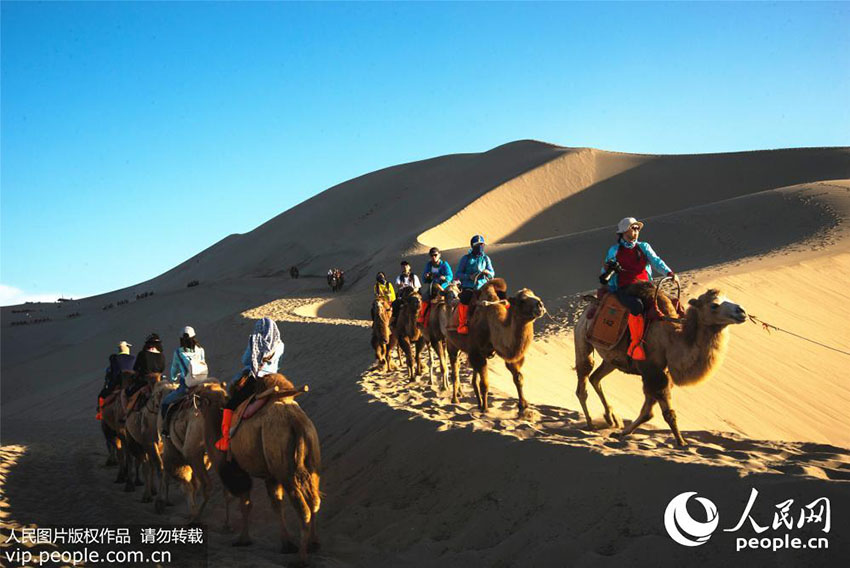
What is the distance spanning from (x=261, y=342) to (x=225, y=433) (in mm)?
1036

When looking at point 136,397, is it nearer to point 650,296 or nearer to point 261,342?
point 261,342

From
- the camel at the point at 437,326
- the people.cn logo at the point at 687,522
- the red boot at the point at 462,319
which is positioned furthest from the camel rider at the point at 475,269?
the people.cn logo at the point at 687,522

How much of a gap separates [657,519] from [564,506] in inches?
35.3

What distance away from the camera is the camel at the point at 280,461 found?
21.7ft

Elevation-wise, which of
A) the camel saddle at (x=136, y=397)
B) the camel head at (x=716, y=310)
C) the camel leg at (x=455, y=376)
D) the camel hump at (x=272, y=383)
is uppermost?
the camel head at (x=716, y=310)

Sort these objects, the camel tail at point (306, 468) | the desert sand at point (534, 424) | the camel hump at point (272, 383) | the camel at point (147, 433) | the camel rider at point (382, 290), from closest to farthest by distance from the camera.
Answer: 1. the desert sand at point (534, 424)
2. the camel tail at point (306, 468)
3. the camel hump at point (272, 383)
4. the camel at point (147, 433)
5. the camel rider at point (382, 290)

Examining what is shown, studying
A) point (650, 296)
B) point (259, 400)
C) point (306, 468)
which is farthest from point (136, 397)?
point (650, 296)

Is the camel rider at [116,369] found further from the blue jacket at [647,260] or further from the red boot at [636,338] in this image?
the red boot at [636,338]

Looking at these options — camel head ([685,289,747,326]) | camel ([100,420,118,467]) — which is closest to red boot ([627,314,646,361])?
camel head ([685,289,747,326])

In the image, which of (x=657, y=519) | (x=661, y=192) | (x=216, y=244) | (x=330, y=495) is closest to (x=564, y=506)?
(x=657, y=519)

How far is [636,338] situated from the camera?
821 cm

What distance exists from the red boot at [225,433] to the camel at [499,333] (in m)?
4.02

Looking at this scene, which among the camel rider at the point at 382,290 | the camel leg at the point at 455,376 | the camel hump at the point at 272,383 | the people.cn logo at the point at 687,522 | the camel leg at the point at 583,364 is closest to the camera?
the people.cn logo at the point at 687,522

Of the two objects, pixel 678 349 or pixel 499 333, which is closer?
pixel 678 349
